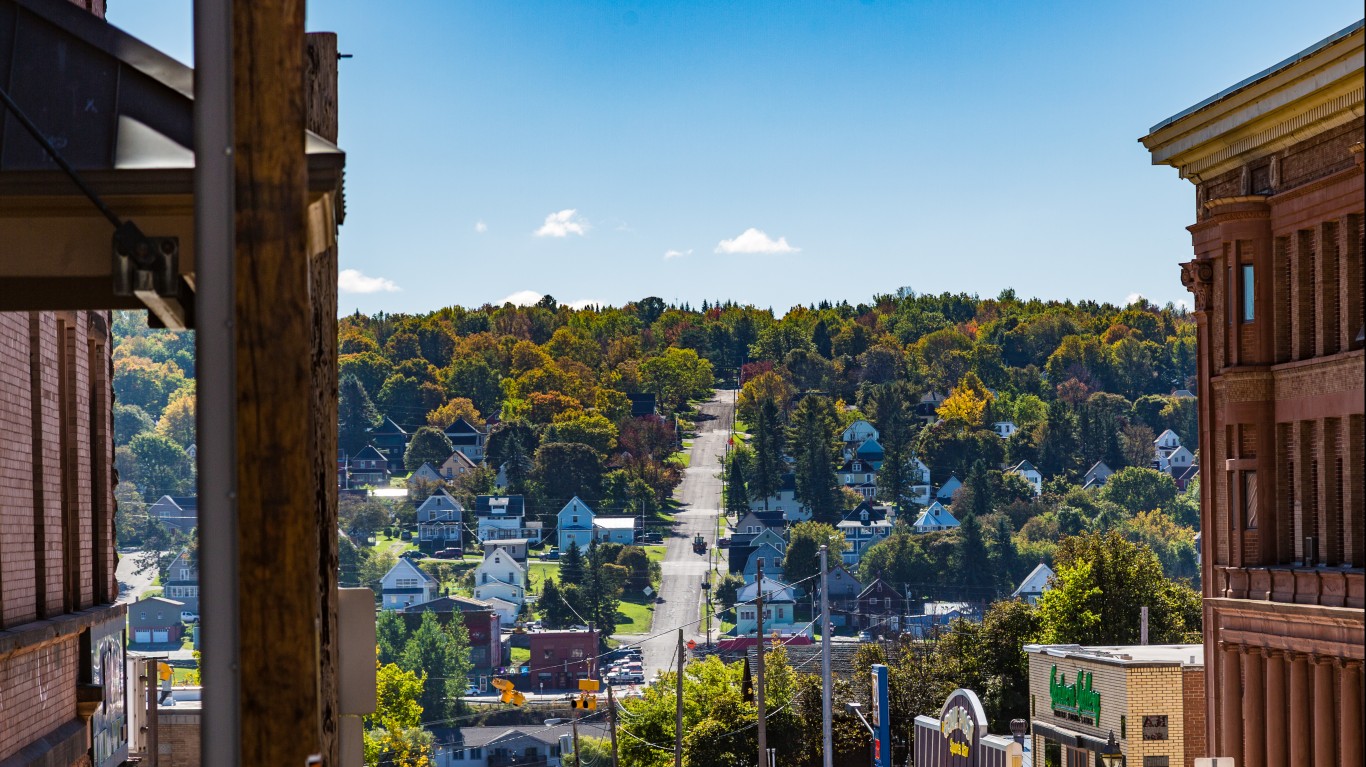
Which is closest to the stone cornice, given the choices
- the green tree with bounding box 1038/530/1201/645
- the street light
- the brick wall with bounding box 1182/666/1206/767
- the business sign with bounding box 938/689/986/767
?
the brick wall with bounding box 1182/666/1206/767

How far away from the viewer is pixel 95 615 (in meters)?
16.6

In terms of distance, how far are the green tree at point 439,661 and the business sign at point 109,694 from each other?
521ft

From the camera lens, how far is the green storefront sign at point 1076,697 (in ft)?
119

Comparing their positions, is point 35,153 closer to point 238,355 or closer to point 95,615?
point 238,355

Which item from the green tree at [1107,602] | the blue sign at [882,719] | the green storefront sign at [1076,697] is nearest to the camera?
the green storefront sign at [1076,697]

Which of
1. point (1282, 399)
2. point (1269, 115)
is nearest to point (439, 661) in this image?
point (1282, 399)

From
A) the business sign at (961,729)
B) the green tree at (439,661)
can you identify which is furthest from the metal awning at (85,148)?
the green tree at (439,661)

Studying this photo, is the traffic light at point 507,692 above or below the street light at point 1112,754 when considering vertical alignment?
below

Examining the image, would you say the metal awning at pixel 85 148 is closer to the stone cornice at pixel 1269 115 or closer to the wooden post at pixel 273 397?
the wooden post at pixel 273 397

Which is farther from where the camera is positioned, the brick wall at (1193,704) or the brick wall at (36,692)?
the brick wall at (1193,704)

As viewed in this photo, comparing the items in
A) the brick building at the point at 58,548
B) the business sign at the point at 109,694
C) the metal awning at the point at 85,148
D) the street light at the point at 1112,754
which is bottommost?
the street light at the point at 1112,754

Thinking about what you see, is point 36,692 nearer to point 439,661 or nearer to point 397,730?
point 397,730

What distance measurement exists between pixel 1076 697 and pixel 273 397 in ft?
113

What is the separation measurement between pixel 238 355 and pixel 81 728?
11607 millimetres
